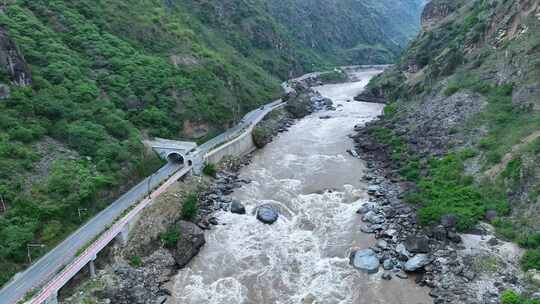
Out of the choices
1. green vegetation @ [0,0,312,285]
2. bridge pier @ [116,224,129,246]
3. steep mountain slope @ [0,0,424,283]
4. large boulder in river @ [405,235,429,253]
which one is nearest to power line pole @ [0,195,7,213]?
steep mountain slope @ [0,0,424,283]

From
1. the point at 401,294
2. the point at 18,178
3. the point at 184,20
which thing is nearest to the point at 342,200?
the point at 401,294

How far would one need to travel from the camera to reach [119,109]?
167ft

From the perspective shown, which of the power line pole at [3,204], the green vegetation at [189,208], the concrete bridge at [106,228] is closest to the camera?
the concrete bridge at [106,228]

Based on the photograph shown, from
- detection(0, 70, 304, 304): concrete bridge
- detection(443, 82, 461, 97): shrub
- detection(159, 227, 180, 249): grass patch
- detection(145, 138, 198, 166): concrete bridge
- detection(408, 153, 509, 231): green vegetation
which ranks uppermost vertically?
detection(443, 82, 461, 97): shrub

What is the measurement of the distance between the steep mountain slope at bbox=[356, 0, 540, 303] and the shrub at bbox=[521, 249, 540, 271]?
6cm

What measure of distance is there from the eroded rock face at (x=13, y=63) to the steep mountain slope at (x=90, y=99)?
106 millimetres

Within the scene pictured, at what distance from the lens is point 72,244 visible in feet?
103

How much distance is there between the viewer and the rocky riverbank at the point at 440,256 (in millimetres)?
28984

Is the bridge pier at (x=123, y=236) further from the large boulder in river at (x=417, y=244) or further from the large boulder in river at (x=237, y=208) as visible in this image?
Answer: the large boulder in river at (x=417, y=244)

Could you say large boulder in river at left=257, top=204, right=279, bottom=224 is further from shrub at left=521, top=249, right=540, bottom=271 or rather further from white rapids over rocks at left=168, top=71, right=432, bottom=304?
shrub at left=521, top=249, right=540, bottom=271

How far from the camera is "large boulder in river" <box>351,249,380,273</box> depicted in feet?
105

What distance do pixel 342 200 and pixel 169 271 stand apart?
2013 centimetres

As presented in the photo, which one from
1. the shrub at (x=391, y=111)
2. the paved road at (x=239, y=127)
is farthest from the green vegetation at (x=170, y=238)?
the shrub at (x=391, y=111)

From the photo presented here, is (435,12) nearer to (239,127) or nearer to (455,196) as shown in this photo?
(239,127)
